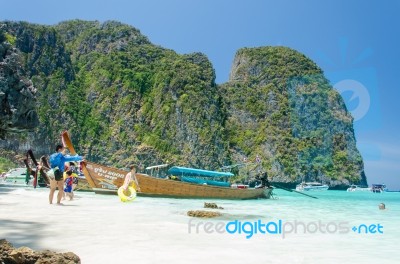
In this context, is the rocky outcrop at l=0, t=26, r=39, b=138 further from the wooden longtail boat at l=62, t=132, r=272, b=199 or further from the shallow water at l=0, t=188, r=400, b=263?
the shallow water at l=0, t=188, r=400, b=263

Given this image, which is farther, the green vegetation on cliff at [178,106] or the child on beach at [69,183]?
the green vegetation on cliff at [178,106]

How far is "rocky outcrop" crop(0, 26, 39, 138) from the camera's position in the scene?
950 inches

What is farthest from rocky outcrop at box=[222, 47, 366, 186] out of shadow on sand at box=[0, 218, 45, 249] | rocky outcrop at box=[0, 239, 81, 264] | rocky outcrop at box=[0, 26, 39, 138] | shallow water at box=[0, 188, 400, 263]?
rocky outcrop at box=[0, 239, 81, 264]

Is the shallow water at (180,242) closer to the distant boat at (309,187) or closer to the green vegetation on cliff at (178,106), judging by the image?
the green vegetation on cliff at (178,106)

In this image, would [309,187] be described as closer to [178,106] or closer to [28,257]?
[178,106]

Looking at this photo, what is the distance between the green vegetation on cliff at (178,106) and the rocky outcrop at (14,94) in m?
63.4

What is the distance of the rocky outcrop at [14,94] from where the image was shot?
24.1 m

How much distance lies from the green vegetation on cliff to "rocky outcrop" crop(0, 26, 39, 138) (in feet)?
208

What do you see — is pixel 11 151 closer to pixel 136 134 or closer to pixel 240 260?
Answer: pixel 136 134

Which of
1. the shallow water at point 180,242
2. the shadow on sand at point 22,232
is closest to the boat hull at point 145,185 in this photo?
the shallow water at point 180,242

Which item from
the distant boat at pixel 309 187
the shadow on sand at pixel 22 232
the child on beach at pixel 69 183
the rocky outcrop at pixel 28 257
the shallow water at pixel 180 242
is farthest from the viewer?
the distant boat at pixel 309 187

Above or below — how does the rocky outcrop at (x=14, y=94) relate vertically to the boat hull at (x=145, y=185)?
above

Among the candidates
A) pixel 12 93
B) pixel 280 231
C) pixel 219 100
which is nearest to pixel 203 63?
pixel 219 100

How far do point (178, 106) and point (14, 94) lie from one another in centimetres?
7521
